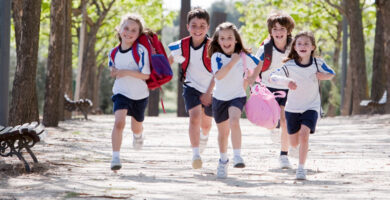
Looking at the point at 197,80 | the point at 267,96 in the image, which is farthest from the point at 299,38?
the point at 197,80

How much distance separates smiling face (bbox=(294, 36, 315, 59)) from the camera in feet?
25.6

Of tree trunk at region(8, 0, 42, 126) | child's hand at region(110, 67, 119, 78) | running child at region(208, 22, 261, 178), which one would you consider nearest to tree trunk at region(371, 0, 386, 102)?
tree trunk at region(8, 0, 42, 126)

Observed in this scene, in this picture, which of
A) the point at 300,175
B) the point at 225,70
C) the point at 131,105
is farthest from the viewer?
the point at 131,105

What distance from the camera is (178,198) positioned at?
6.30 m

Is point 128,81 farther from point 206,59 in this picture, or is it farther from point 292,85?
point 292,85

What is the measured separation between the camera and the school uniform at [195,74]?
8266mm

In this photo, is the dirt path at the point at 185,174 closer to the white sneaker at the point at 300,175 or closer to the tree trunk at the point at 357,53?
the white sneaker at the point at 300,175

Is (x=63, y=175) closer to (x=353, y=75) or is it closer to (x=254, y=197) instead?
(x=254, y=197)

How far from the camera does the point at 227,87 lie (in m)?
7.74

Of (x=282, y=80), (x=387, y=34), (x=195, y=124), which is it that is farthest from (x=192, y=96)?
(x=387, y=34)

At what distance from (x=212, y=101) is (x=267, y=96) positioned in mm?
627

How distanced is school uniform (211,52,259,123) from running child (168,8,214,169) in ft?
1.29

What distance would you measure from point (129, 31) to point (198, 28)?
2.55ft

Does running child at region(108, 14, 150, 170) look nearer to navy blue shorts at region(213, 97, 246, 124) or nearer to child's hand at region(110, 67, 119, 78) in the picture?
child's hand at region(110, 67, 119, 78)
